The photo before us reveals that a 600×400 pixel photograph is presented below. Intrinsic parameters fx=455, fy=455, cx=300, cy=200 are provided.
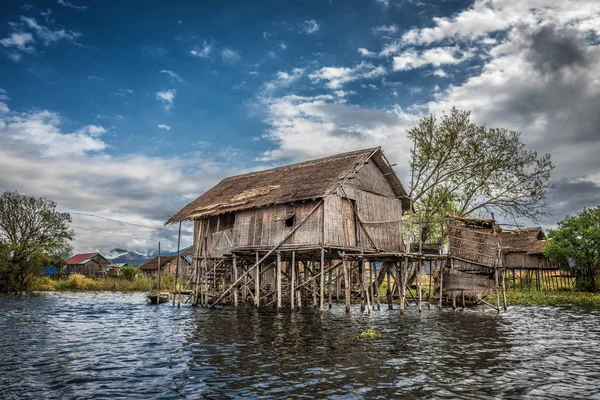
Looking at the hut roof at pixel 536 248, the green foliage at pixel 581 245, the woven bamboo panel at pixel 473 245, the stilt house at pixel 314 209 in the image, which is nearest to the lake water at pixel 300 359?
the woven bamboo panel at pixel 473 245

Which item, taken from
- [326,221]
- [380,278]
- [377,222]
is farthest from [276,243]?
[380,278]

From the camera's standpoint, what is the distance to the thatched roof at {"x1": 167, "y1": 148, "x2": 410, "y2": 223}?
2217cm

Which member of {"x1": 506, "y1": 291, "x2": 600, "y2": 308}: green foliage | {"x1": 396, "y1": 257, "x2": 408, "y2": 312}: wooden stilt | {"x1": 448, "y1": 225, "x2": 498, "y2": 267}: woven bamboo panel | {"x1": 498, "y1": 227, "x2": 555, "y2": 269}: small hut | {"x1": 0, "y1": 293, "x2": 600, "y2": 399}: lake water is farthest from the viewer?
{"x1": 498, "y1": 227, "x2": 555, "y2": 269}: small hut

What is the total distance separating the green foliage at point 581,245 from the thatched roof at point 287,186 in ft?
46.0

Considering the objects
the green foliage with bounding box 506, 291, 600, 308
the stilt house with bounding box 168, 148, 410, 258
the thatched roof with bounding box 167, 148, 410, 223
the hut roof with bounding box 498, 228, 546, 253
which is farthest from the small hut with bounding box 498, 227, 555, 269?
the thatched roof with bounding box 167, 148, 410, 223

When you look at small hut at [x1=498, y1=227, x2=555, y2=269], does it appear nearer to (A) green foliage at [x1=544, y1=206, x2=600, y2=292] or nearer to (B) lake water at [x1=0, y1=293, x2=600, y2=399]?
(A) green foliage at [x1=544, y1=206, x2=600, y2=292]

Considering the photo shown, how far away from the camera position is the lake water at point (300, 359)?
799 cm

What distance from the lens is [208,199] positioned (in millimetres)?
28797

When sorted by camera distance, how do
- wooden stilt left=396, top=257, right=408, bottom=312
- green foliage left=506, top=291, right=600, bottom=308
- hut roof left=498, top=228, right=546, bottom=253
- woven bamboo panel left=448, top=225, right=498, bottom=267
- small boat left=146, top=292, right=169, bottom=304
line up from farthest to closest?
1. hut roof left=498, top=228, right=546, bottom=253
2. small boat left=146, top=292, right=169, bottom=304
3. green foliage left=506, top=291, right=600, bottom=308
4. wooden stilt left=396, top=257, right=408, bottom=312
5. woven bamboo panel left=448, top=225, right=498, bottom=267

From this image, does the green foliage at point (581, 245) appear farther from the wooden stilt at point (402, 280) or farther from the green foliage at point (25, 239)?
the green foliage at point (25, 239)

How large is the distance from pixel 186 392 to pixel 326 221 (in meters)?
14.2

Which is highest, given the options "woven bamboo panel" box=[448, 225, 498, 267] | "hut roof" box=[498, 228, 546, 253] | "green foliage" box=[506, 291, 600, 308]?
"hut roof" box=[498, 228, 546, 253]

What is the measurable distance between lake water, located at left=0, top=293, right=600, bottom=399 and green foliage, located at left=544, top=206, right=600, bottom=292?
1598cm

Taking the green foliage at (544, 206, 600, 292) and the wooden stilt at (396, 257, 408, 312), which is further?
the green foliage at (544, 206, 600, 292)
